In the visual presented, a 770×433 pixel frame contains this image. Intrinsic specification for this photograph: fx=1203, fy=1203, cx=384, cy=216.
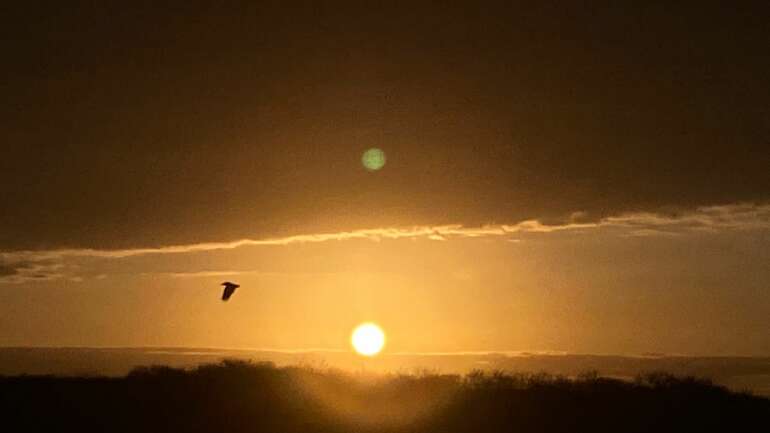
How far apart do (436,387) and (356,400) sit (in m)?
2.79

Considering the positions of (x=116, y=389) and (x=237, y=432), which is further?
(x=116, y=389)

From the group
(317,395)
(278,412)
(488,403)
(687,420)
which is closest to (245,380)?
(317,395)

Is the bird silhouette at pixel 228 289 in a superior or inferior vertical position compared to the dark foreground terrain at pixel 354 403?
superior

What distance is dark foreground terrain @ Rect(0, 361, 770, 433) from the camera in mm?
27266

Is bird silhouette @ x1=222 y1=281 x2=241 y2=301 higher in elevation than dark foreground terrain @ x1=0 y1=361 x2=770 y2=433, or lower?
higher

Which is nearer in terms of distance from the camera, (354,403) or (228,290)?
(354,403)

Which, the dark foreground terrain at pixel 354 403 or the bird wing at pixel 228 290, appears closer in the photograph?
the dark foreground terrain at pixel 354 403

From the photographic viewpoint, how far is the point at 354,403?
Result: 30.5 meters

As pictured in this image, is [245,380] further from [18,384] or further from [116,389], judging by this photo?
[18,384]

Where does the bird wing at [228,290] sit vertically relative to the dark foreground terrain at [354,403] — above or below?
above

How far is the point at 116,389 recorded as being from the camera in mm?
31812

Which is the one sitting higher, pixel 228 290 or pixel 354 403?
pixel 228 290

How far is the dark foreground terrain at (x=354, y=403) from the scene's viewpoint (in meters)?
27.3

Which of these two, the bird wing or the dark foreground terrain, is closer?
the dark foreground terrain
